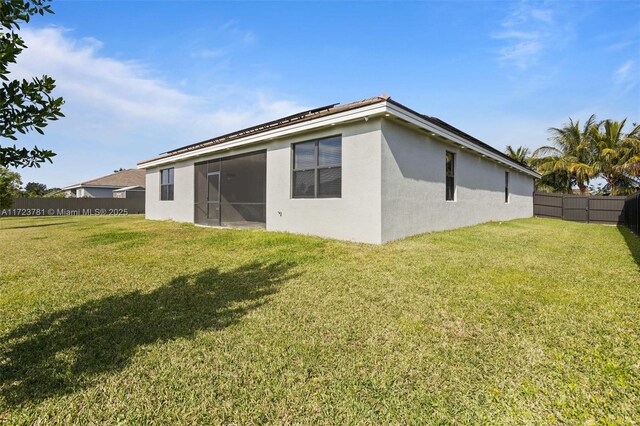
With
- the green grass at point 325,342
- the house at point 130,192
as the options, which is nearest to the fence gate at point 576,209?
the green grass at point 325,342

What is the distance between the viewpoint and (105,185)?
3262 centimetres

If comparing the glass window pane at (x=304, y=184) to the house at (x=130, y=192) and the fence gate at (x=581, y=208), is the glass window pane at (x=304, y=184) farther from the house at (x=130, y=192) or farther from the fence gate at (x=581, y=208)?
the house at (x=130, y=192)

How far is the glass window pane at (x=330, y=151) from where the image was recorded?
7.98 metres

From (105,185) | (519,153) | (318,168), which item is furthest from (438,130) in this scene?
(105,185)

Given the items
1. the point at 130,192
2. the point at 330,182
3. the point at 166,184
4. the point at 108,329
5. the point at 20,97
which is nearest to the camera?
the point at 20,97

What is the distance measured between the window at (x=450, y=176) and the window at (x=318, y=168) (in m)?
4.32

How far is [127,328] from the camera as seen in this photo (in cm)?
332

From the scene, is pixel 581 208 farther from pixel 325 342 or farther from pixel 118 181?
pixel 118 181

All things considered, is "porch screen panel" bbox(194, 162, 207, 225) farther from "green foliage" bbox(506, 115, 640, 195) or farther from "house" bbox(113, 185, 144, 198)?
"green foliage" bbox(506, 115, 640, 195)

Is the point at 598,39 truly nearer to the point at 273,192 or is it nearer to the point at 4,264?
the point at 273,192

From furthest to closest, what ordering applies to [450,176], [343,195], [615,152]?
1. [615,152]
2. [450,176]
3. [343,195]

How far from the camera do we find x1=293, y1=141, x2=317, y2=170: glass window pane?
8.59 metres

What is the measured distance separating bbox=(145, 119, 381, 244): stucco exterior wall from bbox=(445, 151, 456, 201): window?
13.7ft

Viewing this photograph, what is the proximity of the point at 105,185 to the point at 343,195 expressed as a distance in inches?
1337
